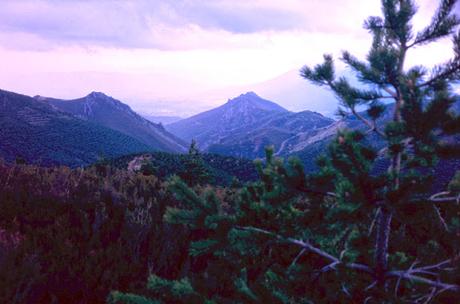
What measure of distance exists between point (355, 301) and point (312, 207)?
695mm

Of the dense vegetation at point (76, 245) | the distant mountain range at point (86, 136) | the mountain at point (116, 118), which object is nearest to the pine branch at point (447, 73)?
the dense vegetation at point (76, 245)

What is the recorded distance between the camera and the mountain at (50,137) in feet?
220

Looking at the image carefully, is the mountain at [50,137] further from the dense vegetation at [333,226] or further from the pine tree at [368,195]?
the pine tree at [368,195]

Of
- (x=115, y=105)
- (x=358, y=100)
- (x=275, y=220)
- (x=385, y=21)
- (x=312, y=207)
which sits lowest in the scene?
(x=275, y=220)

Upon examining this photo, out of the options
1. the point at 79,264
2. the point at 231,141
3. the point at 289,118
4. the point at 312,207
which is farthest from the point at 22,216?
the point at 289,118

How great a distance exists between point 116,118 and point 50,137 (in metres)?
78.3

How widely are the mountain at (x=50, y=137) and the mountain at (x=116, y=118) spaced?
45411mm

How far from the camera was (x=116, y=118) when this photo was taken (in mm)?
157000

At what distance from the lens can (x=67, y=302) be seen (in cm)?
323

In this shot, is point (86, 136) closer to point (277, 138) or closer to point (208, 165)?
point (208, 165)

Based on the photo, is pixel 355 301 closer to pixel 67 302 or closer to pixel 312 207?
pixel 312 207

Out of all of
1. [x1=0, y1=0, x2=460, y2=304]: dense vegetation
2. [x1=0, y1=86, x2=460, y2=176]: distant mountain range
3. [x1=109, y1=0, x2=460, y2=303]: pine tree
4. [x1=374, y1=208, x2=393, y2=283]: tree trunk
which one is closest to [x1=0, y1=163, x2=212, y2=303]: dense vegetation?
[x1=0, y1=0, x2=460, y2=304]: dense vegetation

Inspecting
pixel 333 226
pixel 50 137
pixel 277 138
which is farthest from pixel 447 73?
pixel 277 138

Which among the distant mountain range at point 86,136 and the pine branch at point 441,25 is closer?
the pine branch at point 441,25
